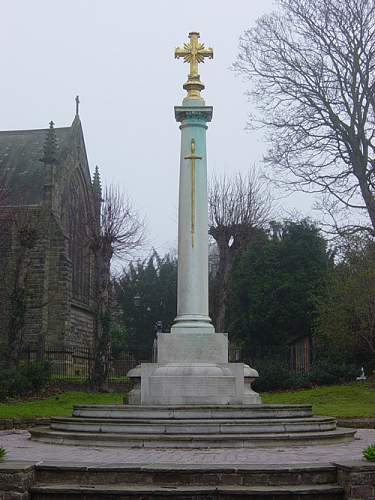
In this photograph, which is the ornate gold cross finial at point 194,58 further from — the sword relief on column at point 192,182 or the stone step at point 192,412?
the stone step at point 192,412

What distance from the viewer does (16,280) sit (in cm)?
2817

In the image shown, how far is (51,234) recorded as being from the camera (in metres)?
38.9

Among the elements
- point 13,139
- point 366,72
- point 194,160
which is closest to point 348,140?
point 366,72

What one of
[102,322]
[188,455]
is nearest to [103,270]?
[102,322]

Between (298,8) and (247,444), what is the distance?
22.5 meters

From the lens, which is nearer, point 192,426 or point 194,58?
point 192,426

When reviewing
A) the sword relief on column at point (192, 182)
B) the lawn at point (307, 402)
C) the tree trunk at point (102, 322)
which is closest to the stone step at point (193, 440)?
the sword relief on column at point (192, 182)

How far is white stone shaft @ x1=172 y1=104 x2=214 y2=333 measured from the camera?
15.3m

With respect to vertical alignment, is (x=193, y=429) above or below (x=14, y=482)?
above

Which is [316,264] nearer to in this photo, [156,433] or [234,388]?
[234,388]

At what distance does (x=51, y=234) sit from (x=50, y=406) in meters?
19.0

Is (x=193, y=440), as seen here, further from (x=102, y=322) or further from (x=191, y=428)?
(x=102, y=322)

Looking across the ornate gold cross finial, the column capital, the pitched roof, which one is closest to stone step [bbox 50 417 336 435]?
the column capital

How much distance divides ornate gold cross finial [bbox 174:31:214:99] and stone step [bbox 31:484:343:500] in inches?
415
